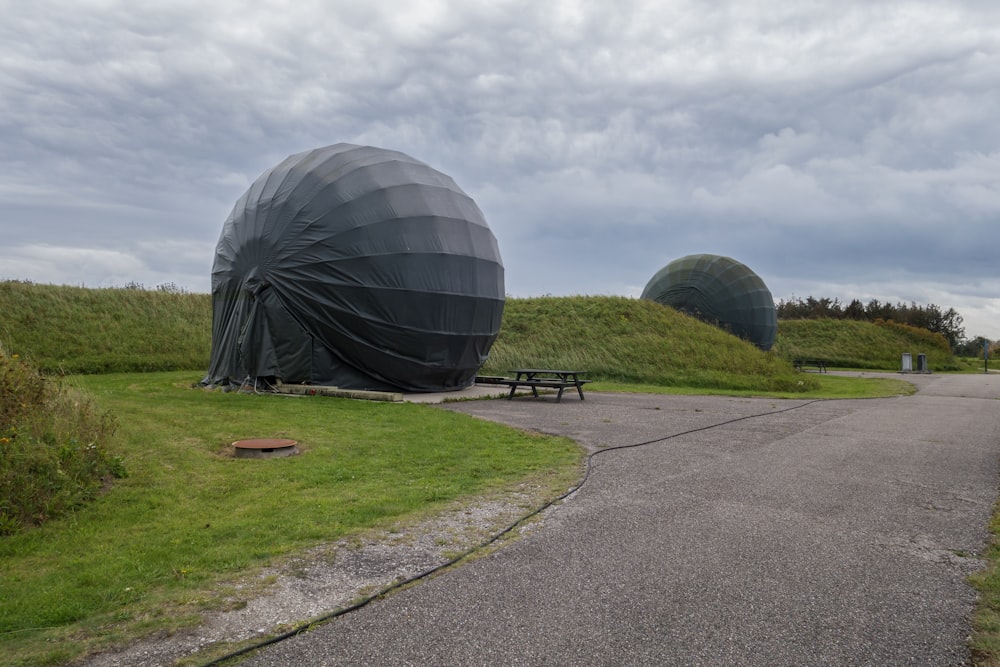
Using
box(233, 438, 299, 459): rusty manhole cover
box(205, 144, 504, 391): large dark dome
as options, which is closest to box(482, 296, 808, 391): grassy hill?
box(205, 144, 504, 391): large dark dome

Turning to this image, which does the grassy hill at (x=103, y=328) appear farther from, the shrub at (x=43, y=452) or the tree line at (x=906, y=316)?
the tree line at (x=906, y=316)

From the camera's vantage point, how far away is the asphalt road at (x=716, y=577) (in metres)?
3.13

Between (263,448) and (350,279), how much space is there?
6.98 m

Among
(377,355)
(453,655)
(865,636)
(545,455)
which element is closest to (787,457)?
(545,455)

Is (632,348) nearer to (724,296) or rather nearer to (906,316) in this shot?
(724,296)

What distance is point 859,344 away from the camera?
43469mm

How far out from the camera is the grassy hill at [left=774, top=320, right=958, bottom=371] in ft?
134

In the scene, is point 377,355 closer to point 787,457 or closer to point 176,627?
point 787,457

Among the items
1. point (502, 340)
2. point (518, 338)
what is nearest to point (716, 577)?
point (502, 340)

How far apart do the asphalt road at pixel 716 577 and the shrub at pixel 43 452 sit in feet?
10.8

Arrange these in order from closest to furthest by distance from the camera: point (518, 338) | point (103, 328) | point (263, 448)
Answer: point (263, 448) < point (103, 328) < point (518, 338)

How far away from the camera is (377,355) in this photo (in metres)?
14.6

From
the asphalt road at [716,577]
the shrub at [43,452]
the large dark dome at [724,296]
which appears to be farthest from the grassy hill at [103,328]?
the large dark dome at [724,296]

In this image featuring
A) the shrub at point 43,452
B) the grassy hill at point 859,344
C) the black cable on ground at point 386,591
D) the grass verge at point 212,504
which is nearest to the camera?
the black cable on ground at point 386,591
